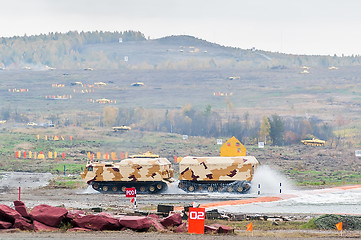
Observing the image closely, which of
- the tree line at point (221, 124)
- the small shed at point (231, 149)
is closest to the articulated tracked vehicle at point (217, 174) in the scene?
the small shed at point (231, 149)

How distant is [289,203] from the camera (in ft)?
163

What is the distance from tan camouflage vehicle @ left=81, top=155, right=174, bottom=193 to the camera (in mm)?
59031

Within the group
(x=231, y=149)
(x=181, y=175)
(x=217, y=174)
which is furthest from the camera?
(x=231, y=149)

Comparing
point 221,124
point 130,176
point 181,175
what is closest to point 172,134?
point 221,124

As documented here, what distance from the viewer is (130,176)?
194 ft

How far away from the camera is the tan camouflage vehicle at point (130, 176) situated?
5903cm

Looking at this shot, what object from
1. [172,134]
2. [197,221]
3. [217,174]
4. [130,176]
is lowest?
[172,134]

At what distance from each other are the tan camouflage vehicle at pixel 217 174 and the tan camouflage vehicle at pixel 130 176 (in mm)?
1621

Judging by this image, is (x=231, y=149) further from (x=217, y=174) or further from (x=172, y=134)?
(x=172, y=134)

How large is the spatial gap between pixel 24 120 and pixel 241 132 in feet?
155

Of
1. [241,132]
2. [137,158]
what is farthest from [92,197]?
[241,132]

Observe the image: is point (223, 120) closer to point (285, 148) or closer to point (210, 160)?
point (285, 148)

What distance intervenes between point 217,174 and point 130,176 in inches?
251

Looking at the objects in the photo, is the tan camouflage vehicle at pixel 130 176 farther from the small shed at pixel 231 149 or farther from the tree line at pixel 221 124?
the tree line at pixel 221 124
